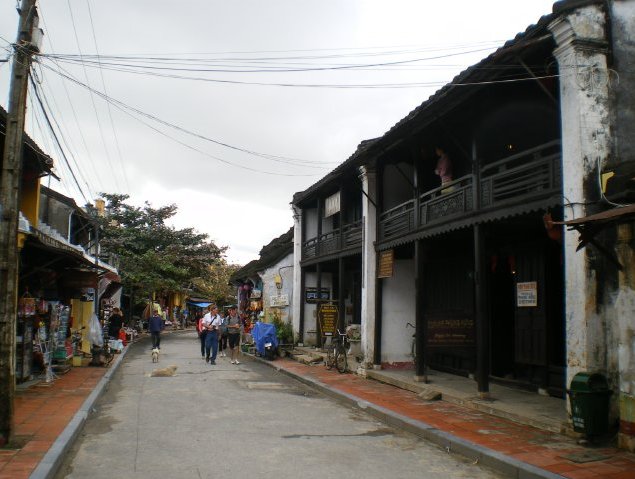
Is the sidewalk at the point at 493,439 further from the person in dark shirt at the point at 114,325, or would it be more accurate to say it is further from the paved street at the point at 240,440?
the person in dark shirt at the point at 114,325

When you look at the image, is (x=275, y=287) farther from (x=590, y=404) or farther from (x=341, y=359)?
(x=590, y=404)

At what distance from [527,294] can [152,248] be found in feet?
94.0

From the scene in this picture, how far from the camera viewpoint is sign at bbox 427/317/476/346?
38.0 ft

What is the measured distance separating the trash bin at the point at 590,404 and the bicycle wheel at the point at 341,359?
9.18 metres

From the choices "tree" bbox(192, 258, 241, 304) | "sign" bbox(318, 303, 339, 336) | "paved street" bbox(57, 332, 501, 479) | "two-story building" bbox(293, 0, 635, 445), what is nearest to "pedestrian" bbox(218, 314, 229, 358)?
"sign" bbox(318, 303, 339, 336)

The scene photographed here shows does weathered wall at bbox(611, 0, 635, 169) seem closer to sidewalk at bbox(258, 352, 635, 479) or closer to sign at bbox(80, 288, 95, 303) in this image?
sidewalk at bbox(258, 352, 635, 479)

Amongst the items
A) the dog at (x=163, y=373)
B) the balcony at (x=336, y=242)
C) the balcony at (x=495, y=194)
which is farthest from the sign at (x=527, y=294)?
the dog at (x=163, y=373)

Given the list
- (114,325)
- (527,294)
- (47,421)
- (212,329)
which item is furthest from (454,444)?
(114,325)

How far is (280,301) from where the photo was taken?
24891 millimetres

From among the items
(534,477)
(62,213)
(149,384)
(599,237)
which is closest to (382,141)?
(599,237)

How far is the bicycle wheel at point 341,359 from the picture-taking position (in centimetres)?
1597

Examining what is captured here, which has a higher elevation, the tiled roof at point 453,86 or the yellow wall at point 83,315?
the tiled roof at point 453,86

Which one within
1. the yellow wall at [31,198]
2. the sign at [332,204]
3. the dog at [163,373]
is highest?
the sign at [332,204]

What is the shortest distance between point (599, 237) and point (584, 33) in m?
2.80
